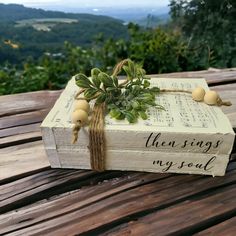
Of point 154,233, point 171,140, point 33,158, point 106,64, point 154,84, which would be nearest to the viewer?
point 154,233

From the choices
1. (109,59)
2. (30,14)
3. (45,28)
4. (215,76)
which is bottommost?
(45,28)

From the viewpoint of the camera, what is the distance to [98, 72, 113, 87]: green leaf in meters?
0.82

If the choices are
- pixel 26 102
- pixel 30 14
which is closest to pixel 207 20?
pixel 30 14

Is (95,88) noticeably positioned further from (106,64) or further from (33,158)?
(106,64)

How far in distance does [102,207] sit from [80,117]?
196 mm

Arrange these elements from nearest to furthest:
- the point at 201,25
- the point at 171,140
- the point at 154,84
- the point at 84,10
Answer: the point at 171,140, the point at 154,84, the point at 201,25, the point at 84,10

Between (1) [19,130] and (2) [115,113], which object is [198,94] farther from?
(1) [19,130]

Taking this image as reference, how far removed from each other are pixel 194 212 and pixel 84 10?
4581mm

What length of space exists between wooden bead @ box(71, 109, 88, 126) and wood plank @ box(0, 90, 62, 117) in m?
0.49

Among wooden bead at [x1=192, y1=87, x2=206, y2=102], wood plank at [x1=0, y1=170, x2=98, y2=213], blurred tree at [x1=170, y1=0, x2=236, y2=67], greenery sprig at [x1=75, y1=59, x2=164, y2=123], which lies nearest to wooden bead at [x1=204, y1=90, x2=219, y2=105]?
wooden bead at [x1=192, y1=87, x2=206, y2=102]

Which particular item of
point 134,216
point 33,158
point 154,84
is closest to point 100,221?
point 134,216

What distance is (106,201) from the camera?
73 centimetres

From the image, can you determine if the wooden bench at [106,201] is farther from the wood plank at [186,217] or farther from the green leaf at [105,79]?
the green leaf at [105,79]

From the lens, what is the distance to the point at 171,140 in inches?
29.6
